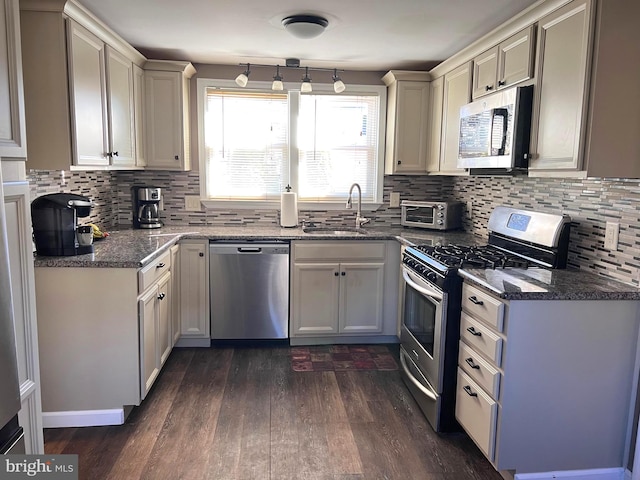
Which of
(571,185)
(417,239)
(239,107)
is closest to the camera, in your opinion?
(571,185)

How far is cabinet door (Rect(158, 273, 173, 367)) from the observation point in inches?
115

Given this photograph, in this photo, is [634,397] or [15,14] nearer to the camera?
[15,14]

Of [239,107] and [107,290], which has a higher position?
[239,107]

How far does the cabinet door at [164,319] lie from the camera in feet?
9.58

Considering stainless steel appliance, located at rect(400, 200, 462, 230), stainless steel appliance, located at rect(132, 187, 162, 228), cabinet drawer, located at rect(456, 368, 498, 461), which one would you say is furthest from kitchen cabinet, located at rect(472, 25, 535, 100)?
stainless steel appliance, located at rect(132, 187, 162, 228)

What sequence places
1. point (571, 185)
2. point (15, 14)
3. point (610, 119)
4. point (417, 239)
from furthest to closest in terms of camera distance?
point (417, 239), point (571, 185), point (610, 119), point (15, 14)

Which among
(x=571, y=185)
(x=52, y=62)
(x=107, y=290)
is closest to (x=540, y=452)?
(x=571, y=185)

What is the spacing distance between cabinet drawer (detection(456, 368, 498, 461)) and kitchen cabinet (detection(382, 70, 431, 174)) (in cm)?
191

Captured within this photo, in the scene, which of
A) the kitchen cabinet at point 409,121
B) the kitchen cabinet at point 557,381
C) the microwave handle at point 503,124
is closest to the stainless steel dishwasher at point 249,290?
the kitchen cabinet at point 409,121

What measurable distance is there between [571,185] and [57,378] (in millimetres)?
2839

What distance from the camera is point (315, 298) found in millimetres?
3619

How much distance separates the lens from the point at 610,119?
1978 mm

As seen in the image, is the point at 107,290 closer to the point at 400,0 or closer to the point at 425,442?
the point at 425,442

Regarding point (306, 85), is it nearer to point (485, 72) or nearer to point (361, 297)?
point (485, 72)
